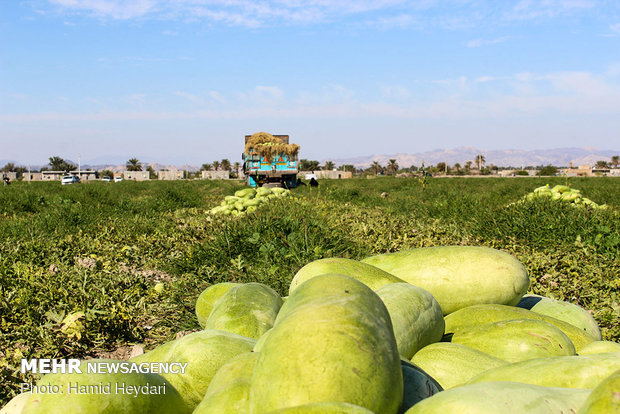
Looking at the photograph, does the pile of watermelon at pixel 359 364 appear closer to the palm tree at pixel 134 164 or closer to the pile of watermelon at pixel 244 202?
the pile of watermelon at pixel 244 202

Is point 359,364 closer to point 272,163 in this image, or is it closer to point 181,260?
point 181,260

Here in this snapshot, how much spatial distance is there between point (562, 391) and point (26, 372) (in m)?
2.91

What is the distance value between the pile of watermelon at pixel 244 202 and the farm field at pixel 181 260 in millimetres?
1724

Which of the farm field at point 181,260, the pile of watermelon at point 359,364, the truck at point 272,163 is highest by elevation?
the truck at point 272,163

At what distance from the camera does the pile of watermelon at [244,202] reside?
998cm

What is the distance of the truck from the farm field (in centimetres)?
1163

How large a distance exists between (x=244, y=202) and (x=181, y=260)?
17.9 feet

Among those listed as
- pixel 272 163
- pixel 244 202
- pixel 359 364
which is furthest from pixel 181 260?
pixel 272 163

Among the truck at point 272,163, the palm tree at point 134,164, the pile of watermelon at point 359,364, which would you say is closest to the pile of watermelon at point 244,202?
the pile of watermelon at point 359,364

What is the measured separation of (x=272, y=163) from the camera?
2044 centimetres

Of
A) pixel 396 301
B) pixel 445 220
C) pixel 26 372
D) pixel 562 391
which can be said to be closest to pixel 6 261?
pixel 26 372

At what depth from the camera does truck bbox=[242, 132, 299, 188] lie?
796 inches

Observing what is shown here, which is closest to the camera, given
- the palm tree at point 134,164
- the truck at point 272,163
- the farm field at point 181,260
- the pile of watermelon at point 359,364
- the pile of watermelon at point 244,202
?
the pile of watermelon at point 359,364

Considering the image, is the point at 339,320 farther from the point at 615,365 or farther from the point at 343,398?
the point at 615,365
